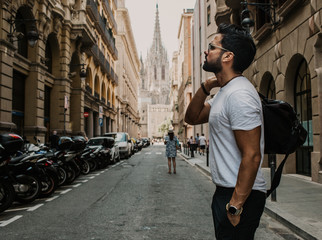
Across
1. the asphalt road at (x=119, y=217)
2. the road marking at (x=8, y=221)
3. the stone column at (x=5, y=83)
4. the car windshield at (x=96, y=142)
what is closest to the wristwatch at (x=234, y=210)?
the asphalt road at (x=119, y=217)

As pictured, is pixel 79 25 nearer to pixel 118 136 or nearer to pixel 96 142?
pixel 118 136

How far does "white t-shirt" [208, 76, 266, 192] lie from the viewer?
6.58ft

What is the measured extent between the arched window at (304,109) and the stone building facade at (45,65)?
9731 millimetres

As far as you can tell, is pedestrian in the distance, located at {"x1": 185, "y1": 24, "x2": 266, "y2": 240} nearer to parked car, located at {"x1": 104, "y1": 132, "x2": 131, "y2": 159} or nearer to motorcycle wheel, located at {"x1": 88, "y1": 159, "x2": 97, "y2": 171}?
motorcycle wheel, located at {"x1": 88, "y1": 159, "x2": 97, "y2": 171}

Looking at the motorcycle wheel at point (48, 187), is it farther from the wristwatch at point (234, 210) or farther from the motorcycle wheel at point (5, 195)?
the wristwatch at point (234, 210)

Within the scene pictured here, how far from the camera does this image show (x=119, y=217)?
6.25m

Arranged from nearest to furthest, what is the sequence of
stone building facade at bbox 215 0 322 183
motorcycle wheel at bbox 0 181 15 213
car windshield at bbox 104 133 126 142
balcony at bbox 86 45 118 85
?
1. motorcycle wheel at bbox 0 181 15 213
2. stone building facade at bbox 215 0 322 183
3. car windshield at bbox 104 133 126 142
4. balcony at bbox 86 45 118 85

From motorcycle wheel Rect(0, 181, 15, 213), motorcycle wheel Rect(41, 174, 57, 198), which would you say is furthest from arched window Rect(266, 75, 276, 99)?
motorcycle wheel Rect(0, 181, 15, 213)

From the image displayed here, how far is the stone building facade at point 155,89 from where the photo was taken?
174625mm

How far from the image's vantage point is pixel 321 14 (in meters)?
9.52

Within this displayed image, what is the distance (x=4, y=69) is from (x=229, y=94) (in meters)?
13.6

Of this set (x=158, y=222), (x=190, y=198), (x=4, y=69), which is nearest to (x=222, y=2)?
(x=4, y=69)

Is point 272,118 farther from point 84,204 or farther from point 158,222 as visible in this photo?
point 84,204

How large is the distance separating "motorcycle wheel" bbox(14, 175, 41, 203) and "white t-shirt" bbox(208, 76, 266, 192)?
6.17 m
